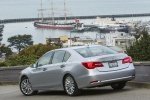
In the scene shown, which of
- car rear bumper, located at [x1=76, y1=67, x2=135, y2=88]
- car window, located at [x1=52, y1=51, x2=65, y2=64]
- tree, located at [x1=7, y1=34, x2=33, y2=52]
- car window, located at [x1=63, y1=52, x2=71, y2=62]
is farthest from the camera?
tree, located at [x1=7, y1=34, x2=33, y2=52]

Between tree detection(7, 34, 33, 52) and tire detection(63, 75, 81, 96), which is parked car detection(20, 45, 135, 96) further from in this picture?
tree detection(7, 34, 33, 52)

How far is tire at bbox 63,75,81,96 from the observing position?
11475mm

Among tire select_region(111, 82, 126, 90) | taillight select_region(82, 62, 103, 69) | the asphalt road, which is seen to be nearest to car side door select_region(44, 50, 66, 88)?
the asphalt road

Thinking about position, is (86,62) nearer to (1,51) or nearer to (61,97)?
(61,97)

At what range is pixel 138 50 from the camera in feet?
125

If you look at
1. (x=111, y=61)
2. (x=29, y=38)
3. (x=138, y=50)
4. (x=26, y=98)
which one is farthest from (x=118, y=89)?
(x=29, y=38)

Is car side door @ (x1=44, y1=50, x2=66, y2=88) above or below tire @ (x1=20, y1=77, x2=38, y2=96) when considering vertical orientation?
above

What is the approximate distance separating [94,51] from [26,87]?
9.31 ft

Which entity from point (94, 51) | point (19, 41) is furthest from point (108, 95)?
point (19, 41)

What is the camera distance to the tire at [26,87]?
44.2 ft

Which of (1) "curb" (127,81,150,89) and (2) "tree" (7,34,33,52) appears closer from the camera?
(1) "curb" (127,81,150,89)

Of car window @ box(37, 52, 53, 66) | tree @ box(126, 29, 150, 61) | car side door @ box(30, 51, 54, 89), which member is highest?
car window @ box(37, 52, 53, 66)

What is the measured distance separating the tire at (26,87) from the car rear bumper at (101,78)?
2.60m

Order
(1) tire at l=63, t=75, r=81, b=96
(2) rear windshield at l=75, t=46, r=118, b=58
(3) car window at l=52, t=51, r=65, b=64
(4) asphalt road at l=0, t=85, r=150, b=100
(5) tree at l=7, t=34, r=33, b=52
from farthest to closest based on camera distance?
(5) tree at l=7, t=34, r=33, b=52
(3) car window at l=52, t=51, r=65, b=64
(2) rear windshield at l=75, t=46, r=118, b=58
(1) tire at l=63, t=75, r=81, b=96
(4) asphalt road at l=0, t=85, r=150, b=100
